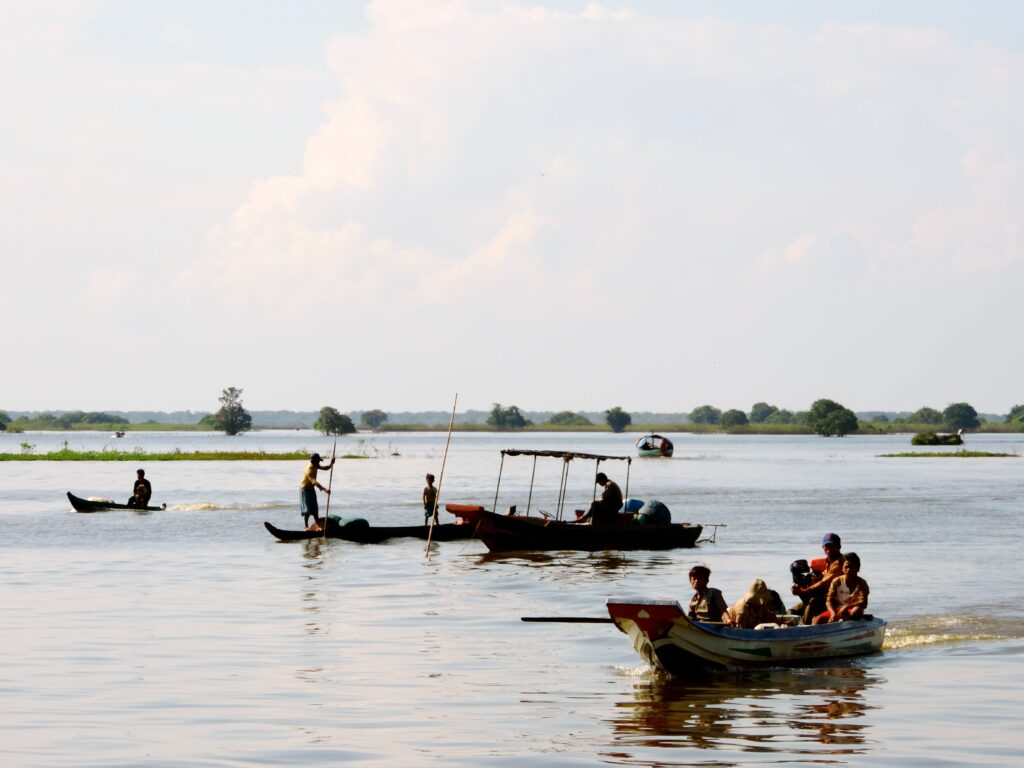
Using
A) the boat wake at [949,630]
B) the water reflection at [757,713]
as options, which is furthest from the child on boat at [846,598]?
the boat wake at [949,630]

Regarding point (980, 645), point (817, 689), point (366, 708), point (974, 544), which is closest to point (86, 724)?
point (366, 708)

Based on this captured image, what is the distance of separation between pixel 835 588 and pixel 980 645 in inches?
128

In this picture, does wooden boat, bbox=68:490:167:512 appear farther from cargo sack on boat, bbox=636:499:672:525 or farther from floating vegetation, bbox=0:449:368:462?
floating vegetation, bbox=0:449:368:462

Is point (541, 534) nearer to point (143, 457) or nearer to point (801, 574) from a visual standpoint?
point (801, 574)

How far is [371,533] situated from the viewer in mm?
38281

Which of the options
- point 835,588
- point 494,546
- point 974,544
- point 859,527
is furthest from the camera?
point 859,527

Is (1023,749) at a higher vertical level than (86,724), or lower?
higher

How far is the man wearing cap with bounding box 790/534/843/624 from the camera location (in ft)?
67.0

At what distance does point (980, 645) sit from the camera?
21.7 m

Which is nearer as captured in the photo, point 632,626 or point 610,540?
point 632,626

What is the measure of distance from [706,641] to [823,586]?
10.3 feet

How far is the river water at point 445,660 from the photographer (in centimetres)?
1418

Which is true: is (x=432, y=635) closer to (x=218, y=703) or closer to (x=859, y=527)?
(x=218, y=703)

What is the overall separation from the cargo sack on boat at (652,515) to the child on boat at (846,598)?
57.0 ft
